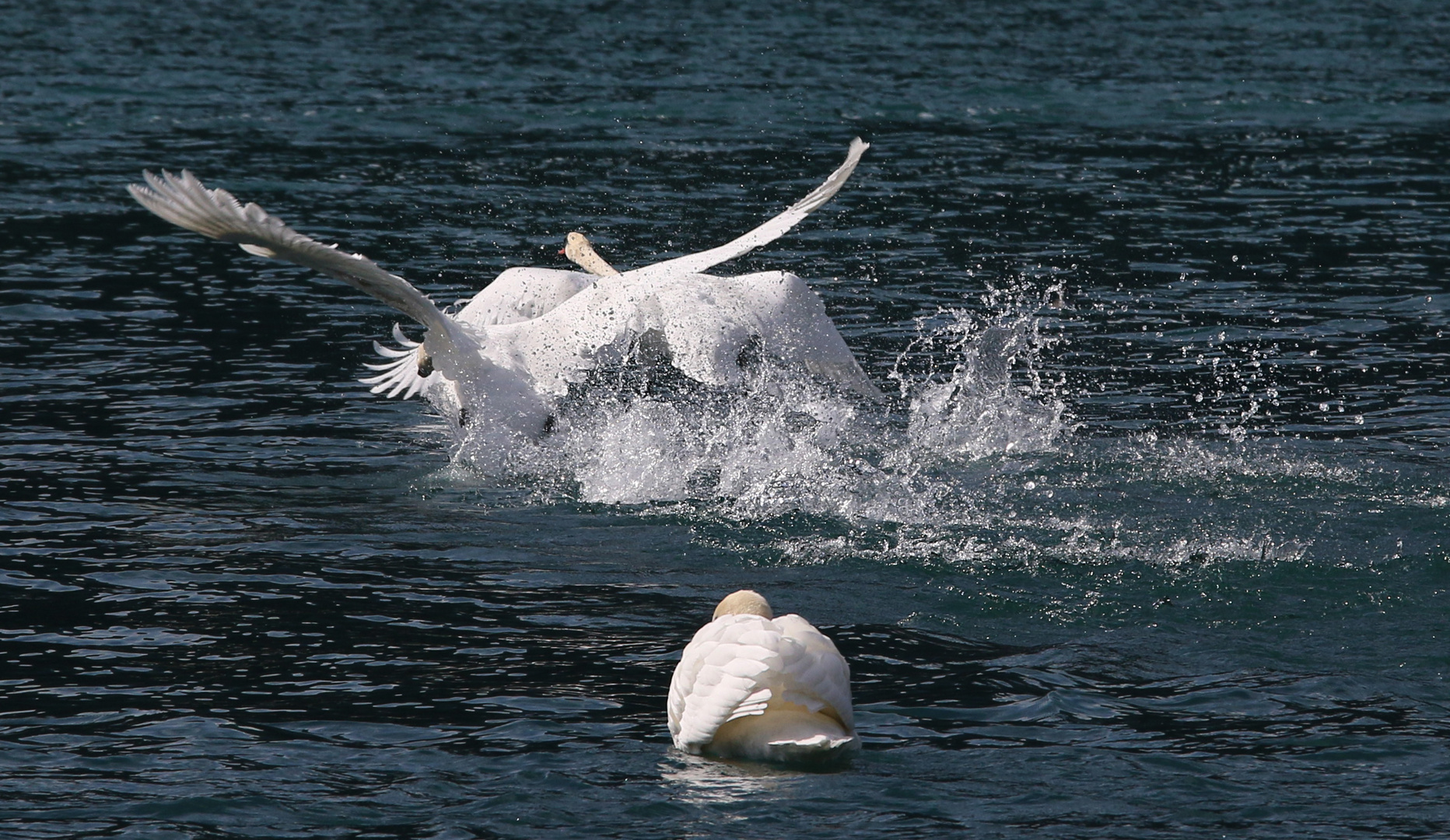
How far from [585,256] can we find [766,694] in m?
8.05

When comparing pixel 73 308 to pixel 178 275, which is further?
pixel 178 275

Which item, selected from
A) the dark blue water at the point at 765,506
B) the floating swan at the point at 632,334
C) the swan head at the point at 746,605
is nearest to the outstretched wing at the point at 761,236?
the floating swan at the point at 632,334

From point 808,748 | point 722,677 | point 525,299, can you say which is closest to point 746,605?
point 722,677

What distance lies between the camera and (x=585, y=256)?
14.5m

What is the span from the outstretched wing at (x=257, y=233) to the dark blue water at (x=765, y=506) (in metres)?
1.36

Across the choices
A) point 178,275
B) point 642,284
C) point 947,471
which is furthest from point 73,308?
point 947,471

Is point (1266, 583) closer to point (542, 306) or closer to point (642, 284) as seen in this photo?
point (642, 284)

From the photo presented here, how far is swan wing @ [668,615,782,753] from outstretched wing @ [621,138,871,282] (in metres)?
5.14

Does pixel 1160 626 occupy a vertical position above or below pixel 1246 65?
below

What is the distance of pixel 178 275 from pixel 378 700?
11644 mm

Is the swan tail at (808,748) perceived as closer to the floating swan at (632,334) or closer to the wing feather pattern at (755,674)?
the wing feather pattern at (755,674)

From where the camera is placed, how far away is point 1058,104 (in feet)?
98.6

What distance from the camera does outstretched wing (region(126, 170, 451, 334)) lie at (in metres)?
9.91

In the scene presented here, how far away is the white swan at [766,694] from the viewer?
6.87m
